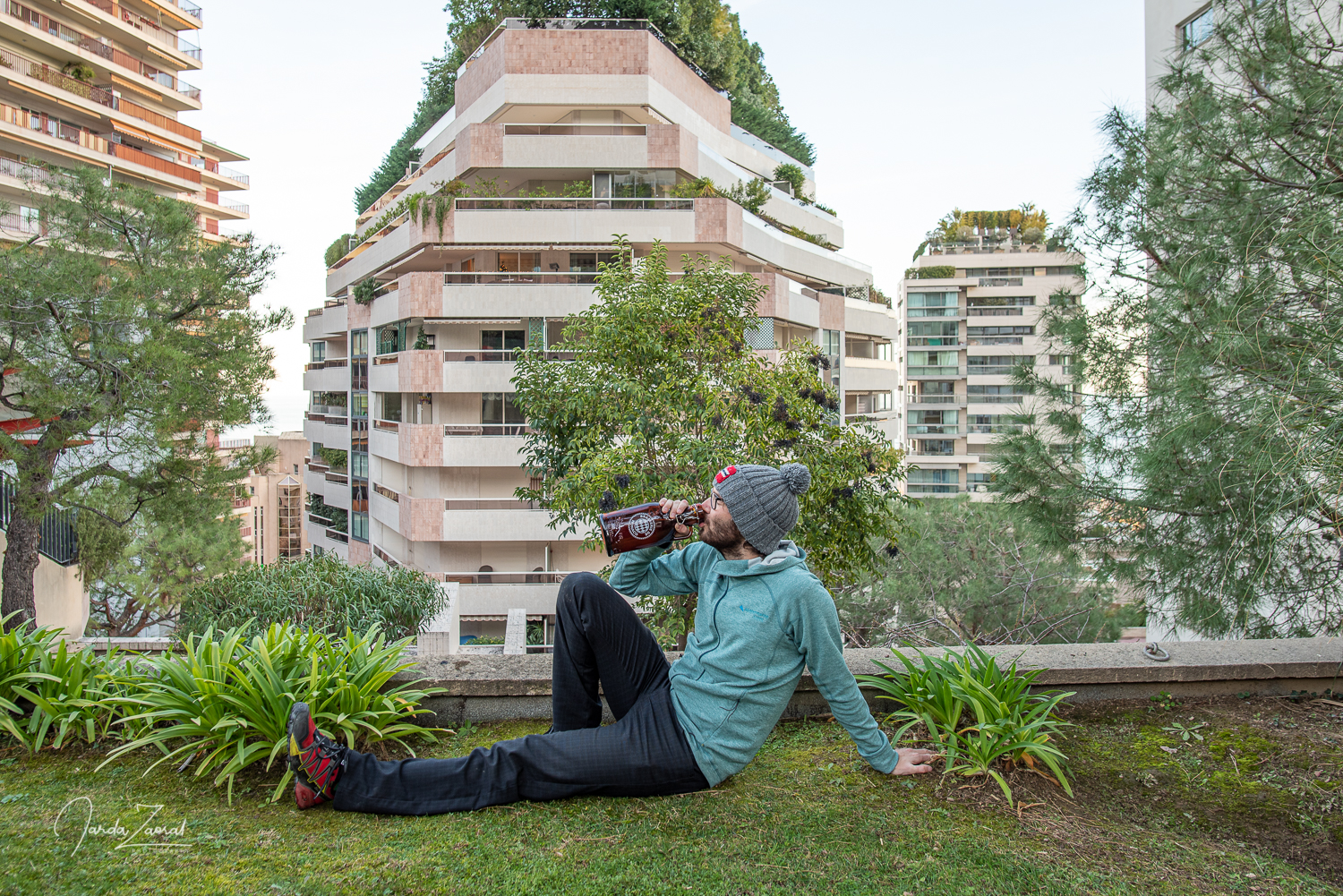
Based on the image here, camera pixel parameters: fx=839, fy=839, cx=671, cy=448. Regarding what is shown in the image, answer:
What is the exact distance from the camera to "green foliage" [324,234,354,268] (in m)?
32.4

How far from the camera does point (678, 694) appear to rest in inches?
99.6

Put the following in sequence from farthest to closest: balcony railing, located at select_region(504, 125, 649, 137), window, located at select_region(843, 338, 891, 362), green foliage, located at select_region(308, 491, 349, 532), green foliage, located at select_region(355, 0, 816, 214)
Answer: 1. window, located at select_region(843, 338, 891, 362)
2. green foliage, located at select_region(308, 491, 349, 532)
3. green foliage, located at select_region(355, 0, 816, 214)
4. balcony railing, located at select_region(504, 125, 649, 137)

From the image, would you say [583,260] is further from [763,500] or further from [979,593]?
[763,500]

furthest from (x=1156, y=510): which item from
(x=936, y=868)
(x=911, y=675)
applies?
(x=936, y=868)

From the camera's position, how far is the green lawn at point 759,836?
7.02 ft

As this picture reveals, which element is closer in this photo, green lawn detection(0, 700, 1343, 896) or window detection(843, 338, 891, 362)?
green lawn detection(0, 700, 1343, 896)

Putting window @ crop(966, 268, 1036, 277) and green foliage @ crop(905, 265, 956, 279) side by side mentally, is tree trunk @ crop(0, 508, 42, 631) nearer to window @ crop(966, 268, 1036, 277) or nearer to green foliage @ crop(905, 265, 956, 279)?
green foliage @ crop(905, 265, 956, 279)

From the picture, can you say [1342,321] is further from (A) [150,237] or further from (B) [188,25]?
(B) [188,25]

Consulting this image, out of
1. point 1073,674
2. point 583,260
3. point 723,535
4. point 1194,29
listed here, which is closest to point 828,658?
point 723,535

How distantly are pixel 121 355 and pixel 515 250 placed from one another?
9239 mm

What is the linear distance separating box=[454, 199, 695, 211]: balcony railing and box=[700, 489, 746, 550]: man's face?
1815cm

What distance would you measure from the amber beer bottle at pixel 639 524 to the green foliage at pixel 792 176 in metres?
26.1

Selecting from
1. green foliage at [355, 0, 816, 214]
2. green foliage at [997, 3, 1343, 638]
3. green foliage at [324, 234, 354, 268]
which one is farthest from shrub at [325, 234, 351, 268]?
green foliage at [997, 3, 1343, 638]

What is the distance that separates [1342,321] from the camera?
3.49 meters
